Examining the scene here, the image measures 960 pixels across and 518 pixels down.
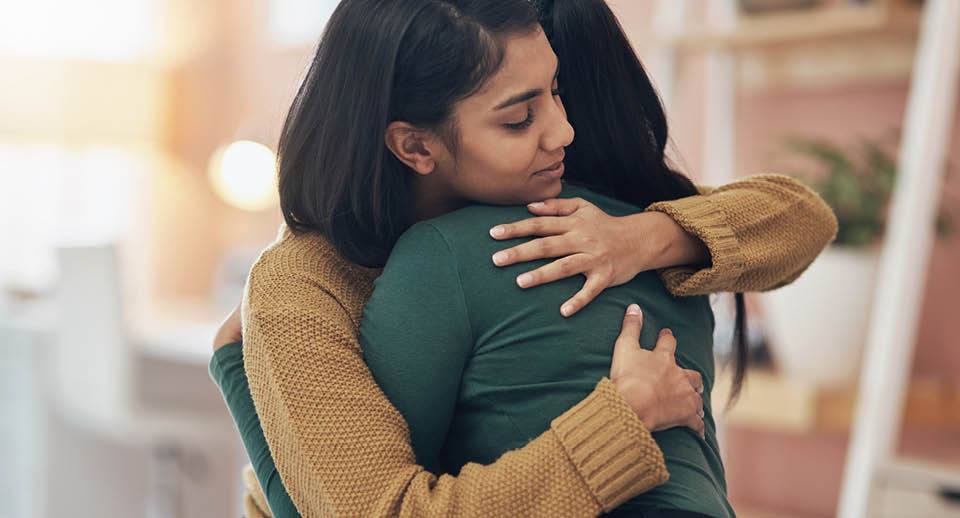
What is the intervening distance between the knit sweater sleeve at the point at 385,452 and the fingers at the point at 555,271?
0.11 m

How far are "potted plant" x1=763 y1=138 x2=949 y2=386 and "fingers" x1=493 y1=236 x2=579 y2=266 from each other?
128 centimetres

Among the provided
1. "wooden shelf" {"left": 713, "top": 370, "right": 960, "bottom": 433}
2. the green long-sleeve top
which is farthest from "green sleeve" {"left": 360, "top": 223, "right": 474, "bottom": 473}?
"wooden shelf" {"left": 713, "top": 370, "right": 960, "bottom": 433}

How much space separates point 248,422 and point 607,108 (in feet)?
1.54

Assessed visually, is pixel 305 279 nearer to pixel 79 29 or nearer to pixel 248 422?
pixel 248 422

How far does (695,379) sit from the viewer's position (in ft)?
3.32

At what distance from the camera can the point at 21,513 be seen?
11.5 ft

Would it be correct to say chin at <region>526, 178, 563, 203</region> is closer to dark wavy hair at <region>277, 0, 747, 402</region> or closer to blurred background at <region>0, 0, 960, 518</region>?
dark wavy hair at <region>277, 0, 747, 402</region>

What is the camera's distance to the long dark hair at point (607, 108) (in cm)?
115

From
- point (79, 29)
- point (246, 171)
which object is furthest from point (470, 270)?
point (79, 29)

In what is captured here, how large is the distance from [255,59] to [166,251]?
80 centimetres

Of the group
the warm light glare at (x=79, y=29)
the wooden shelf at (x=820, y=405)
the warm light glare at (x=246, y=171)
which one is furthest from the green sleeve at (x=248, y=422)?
the warm light glare at (x=79, y=29)

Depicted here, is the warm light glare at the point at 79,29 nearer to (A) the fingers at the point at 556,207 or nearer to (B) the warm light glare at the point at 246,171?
(B) the warm light glare at the point at 246,171

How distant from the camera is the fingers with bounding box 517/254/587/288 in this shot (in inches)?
37.6

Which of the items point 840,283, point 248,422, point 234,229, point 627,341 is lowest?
point 234,229
